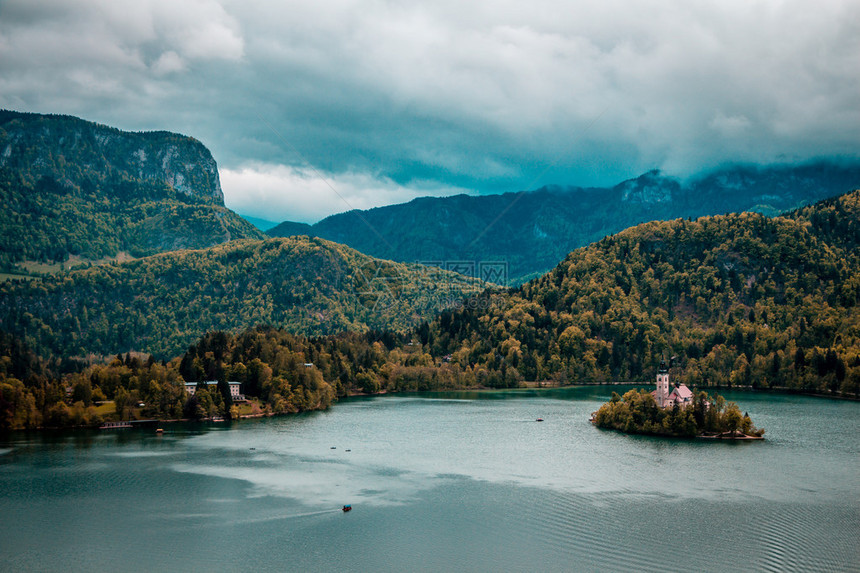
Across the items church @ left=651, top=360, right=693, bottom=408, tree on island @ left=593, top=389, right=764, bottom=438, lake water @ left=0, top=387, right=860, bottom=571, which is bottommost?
lake water @ left=0, top=387, right=860, bottom=571

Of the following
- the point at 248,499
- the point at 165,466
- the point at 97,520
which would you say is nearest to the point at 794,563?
the point at 248,499

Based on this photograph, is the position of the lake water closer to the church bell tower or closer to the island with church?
the island with church

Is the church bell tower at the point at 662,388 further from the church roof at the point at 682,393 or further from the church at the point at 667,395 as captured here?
the church roof at the point at 682,393

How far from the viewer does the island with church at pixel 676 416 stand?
10112 cm

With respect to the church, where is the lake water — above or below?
below

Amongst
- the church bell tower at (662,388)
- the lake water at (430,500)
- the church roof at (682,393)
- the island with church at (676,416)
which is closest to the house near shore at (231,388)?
the lake water at (430,500)

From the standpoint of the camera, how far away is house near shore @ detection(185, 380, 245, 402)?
12950 centimetres

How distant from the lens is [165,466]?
85.2 metres

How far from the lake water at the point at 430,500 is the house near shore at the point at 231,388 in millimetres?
15895

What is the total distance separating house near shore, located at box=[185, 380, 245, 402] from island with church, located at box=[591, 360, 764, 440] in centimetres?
6118

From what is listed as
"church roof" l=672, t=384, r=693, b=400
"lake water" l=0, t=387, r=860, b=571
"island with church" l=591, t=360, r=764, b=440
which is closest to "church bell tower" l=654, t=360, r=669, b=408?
"island with church" l=591, t=360, r=764, b=440

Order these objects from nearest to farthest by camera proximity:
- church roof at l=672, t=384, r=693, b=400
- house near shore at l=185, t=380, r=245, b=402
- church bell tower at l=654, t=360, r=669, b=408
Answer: church roof at l=672, t=384, r=693, b=400
church bell tower at l=654, t=360, r=669, b=408
house near shore at l=185, t=380, r=245, b=402

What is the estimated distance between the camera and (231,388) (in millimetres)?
135625

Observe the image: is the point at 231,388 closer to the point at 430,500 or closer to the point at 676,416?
the point at 430,500
